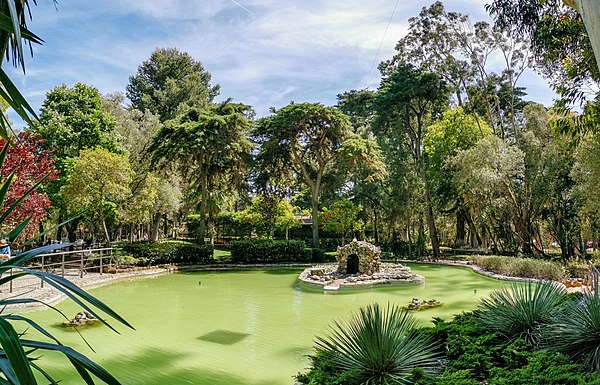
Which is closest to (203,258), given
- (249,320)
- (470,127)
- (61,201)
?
(61,201)

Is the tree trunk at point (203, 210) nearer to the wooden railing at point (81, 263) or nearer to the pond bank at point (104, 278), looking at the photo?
the pond bank at point (104, 278)

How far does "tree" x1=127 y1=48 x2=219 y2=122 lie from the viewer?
111 feet

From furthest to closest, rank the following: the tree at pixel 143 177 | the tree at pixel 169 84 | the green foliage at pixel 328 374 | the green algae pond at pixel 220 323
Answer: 1. the tree at pixel 169 84
2. the tree at pixel 143 177
3. the green algae pond at pixel 220 323
4. the green foliage at pixel 328 374

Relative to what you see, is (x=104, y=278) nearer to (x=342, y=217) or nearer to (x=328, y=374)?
(x=328, y=374)

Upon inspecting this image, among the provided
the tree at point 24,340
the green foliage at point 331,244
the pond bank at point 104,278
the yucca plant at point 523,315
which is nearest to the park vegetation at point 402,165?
the yucca plant at point 523,315

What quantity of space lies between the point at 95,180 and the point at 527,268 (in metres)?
15.3

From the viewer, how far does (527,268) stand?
13.0 metres

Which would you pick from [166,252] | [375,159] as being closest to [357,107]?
[375,159]

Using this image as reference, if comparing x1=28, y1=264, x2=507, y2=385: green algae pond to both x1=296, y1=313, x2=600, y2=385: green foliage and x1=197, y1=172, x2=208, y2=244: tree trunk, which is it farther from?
x1=197, y1=172, x2=208, y2=244: tree trunk

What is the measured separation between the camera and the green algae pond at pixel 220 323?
5.61 meters

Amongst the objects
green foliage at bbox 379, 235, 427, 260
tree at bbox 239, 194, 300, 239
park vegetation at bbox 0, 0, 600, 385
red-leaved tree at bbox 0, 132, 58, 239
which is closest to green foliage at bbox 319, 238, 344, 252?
park vegetation at bbox 0, 0, 600, 385

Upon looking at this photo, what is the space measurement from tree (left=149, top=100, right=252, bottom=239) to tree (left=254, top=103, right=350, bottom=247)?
131cm

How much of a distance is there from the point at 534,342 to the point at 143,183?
17424mm

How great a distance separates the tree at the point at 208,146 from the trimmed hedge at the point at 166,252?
1.44 metres
